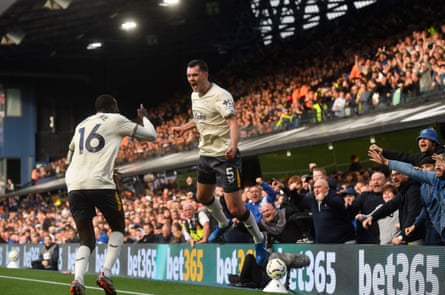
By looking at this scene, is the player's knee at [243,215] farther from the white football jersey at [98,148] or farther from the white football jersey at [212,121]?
the white football jersey at [98,148]

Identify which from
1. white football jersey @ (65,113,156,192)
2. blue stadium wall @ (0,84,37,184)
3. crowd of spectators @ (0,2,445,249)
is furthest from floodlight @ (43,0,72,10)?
white football jersey @ (65,113,156,192)

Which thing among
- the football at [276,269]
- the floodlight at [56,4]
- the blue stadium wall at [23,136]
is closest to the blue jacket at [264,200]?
the football at [276,269]

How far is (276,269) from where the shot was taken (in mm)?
11602

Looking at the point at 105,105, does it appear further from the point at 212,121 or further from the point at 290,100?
the point at 290,100

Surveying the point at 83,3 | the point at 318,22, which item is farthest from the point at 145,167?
the point at 318,22

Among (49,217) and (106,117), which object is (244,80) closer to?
(49,217)

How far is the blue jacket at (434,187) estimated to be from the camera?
31.2ft

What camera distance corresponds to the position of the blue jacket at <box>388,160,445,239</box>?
31.2 feet

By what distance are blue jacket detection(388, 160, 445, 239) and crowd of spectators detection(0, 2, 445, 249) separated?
291 centimetres

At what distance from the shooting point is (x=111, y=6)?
110 ft

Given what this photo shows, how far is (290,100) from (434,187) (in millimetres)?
17752

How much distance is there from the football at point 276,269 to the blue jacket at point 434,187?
2496 mm

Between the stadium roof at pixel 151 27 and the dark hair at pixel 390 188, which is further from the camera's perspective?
the stadium roof at pixel 151 27

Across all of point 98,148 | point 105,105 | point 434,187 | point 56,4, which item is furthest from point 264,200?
point 56,4
